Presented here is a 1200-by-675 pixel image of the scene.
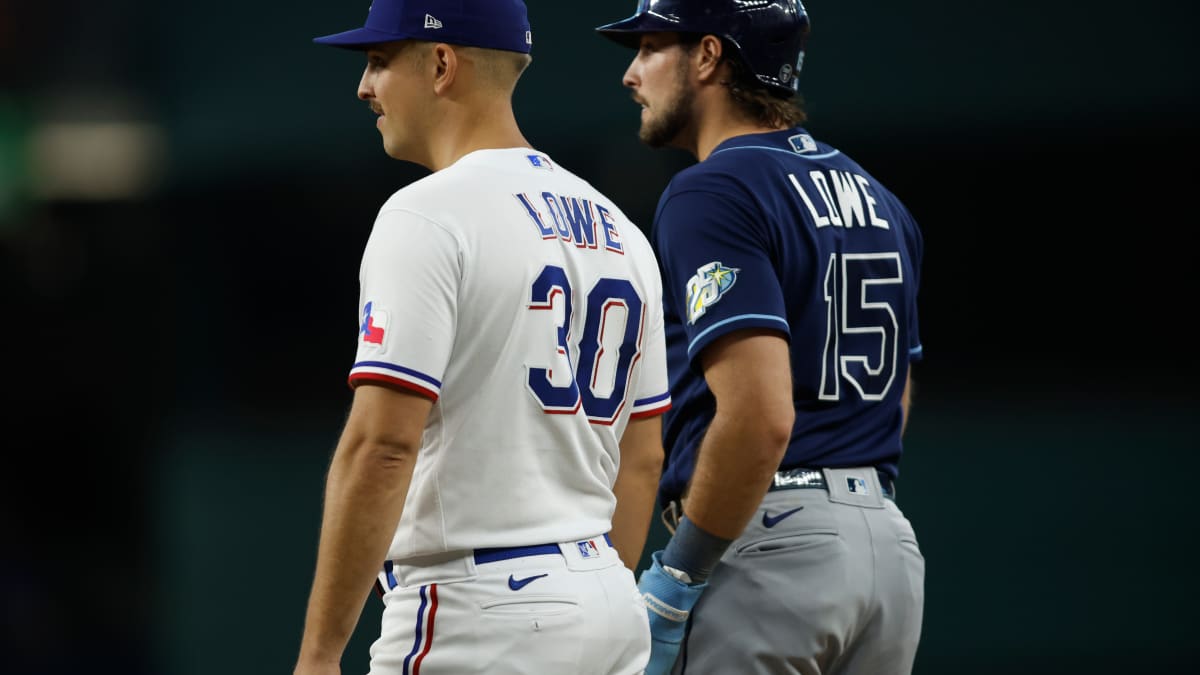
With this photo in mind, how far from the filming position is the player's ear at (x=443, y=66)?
2008 mm

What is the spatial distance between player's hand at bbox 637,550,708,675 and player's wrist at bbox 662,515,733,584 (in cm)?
2

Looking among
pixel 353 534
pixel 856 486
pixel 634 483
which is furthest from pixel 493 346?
pixel 856 486

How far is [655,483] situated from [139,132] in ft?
13.8

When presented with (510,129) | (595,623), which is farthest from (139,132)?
(595,623)

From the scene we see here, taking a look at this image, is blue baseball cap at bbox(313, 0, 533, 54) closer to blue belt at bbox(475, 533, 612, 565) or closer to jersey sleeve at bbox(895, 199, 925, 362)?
blue belt at bbox(475, 533, 612, 565)

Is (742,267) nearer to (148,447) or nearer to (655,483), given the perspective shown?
(655,483)

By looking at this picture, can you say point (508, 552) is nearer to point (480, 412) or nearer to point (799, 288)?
point (480, 412)

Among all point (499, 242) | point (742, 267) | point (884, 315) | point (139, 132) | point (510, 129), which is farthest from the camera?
point (139, 132)

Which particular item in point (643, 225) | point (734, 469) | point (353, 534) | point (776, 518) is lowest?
point (643, 225)

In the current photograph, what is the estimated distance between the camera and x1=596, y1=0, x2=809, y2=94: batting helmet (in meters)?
2.53

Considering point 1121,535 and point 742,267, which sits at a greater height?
point 742,267

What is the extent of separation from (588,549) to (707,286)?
0.55 meters

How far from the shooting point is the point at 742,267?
2.23 m

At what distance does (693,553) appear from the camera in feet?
7.31
